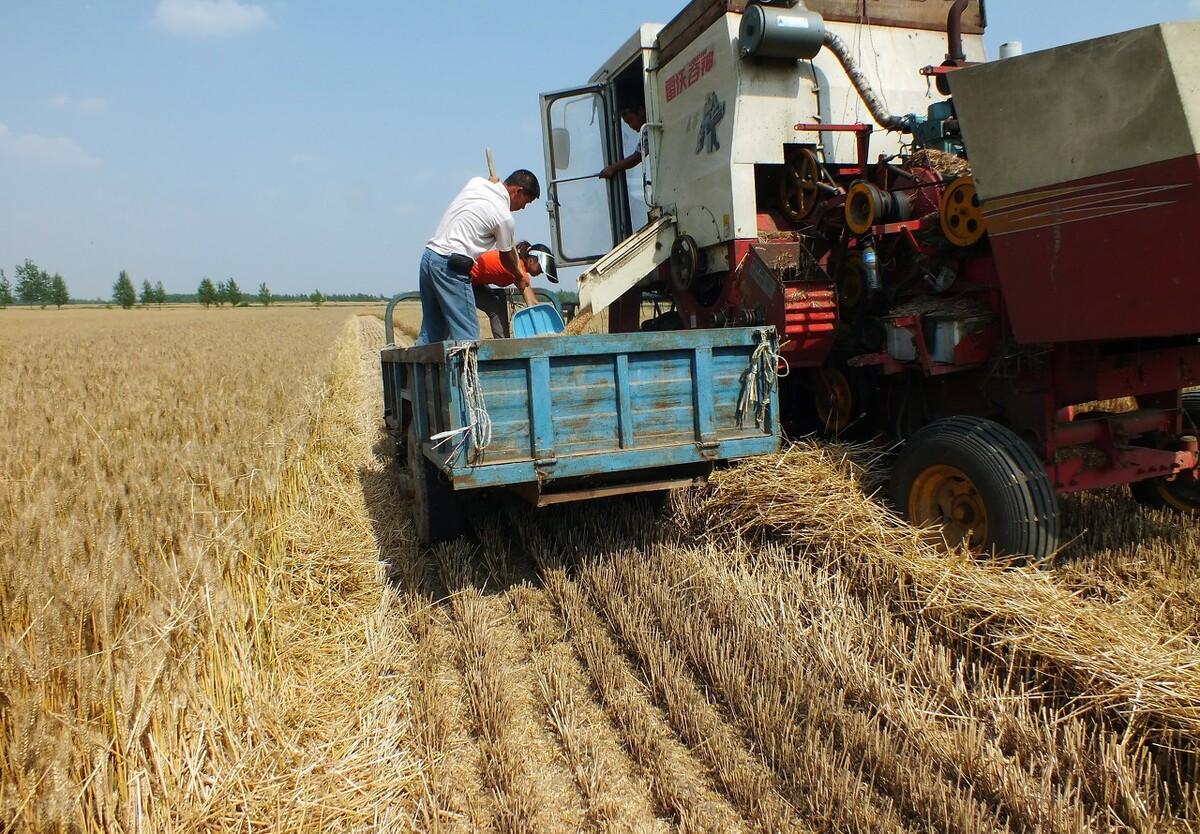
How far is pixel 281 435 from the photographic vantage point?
15.6 feet

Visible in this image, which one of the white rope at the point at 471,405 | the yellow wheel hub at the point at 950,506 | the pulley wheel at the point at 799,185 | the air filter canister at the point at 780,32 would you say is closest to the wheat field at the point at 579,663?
the yellow wheel hub at the point at 950,506

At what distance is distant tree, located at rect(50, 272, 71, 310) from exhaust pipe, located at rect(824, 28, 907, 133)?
11841cm

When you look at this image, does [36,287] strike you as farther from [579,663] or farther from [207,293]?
[579,663]

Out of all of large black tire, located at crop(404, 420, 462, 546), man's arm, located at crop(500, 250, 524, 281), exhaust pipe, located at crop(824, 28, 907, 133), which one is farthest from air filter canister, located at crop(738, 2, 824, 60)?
large black tire, located at crop(404, 420, 462, 546)

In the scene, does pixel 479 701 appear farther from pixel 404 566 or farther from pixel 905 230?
pixel 905 230

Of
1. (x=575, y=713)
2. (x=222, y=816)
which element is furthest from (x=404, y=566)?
(x=222, y=816)

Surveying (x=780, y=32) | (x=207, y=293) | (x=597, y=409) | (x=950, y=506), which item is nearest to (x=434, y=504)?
(x=597, y=409)

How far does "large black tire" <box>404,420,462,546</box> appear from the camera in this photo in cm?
416

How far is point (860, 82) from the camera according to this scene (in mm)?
5094

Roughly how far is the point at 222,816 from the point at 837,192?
4363 mm

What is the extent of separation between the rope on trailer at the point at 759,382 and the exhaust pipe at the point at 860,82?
216 cm

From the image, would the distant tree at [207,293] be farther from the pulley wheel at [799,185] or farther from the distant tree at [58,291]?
the pulley wheel at [799,185]

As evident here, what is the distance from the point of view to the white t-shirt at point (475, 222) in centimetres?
506

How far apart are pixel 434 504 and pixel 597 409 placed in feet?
3.87
